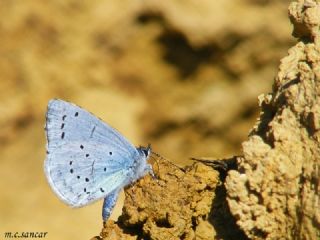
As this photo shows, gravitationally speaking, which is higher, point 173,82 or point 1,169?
point 173,82

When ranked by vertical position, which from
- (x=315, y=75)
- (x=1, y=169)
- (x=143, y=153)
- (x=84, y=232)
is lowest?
(x=315, y=75)

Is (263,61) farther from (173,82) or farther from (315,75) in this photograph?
(315,75)

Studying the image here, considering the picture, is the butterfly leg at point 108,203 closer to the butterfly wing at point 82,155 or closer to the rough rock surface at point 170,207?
the butterfly wing at point 82,155

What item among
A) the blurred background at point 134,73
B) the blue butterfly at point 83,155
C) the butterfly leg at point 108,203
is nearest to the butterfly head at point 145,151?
the blue butterfly at point 83,155

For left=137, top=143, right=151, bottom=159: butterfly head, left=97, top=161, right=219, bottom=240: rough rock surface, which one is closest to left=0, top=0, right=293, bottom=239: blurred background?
left=137, top=143, right=151, bottom=159: butterfly head

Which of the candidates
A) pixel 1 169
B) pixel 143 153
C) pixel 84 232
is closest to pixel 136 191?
pixel 143 153

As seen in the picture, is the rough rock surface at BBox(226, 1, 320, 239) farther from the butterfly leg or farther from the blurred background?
the blurred background

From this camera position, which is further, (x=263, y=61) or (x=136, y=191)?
(x=263, y=61)

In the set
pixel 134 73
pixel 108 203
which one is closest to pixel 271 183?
pixel 108 203
